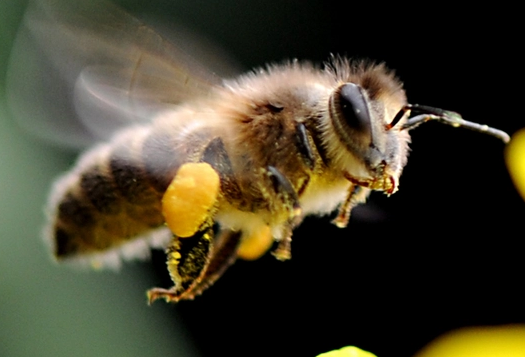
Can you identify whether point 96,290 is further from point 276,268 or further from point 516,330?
point 516,330

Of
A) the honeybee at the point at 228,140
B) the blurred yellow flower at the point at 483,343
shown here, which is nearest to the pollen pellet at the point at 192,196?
the honeybee at the point at 228,140

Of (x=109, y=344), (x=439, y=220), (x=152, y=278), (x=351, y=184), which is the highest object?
(x=439, y=220)

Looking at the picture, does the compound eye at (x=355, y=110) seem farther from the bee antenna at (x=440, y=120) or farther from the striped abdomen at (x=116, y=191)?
the striped abdomen at (x=116, y=191)

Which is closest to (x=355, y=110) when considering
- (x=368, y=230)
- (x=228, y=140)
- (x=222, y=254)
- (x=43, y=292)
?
(x=228, y=140)

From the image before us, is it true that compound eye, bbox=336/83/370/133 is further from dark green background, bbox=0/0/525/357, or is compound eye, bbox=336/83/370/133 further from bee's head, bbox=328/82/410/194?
dark green background, bbox=0/0/525/357

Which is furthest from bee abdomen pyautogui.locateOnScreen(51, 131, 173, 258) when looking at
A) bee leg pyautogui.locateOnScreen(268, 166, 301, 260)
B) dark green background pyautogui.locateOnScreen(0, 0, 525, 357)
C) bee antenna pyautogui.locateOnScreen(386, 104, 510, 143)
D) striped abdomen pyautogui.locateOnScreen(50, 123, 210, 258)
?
dark green background pyautogui.locateOnScreen(0, 0, 525, 357)

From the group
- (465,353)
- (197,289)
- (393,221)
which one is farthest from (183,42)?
(393,221)
